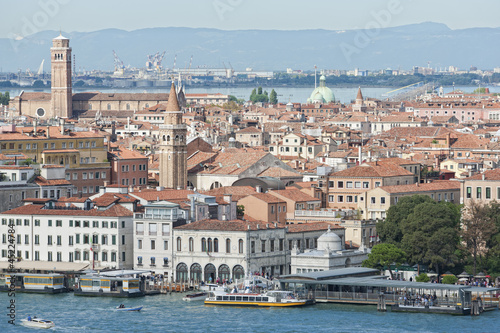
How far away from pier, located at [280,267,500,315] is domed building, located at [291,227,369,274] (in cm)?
95

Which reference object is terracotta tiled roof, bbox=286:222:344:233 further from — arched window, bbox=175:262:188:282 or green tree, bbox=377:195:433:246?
arched window, bbox=175:262:188:282

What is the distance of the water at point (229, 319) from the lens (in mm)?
34781

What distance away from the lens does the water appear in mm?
34781

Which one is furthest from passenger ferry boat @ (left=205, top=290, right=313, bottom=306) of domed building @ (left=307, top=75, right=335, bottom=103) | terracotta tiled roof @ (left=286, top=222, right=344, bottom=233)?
domed building @ (left=307, top=75, right=335, bottom=103)

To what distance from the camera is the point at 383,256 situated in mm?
41438

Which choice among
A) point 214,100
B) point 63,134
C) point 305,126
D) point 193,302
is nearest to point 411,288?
point 193,302

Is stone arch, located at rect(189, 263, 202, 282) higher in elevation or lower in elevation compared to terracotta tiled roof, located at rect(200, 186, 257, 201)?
lower

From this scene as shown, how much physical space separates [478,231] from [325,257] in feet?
16.6

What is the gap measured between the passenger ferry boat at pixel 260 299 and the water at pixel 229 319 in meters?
0.26

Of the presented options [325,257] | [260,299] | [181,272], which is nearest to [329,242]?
[325,257]

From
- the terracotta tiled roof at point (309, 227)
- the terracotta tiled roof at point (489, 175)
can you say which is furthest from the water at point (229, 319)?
Result: the terracotta tiled roof at point (489, 175)

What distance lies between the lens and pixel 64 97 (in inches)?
5123

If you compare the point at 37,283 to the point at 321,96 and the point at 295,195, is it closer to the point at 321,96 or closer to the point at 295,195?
the point at 295,195

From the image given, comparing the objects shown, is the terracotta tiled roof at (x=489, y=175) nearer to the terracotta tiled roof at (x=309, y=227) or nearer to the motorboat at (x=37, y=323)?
the terracotta tiled roof at (x=309, y=227)
